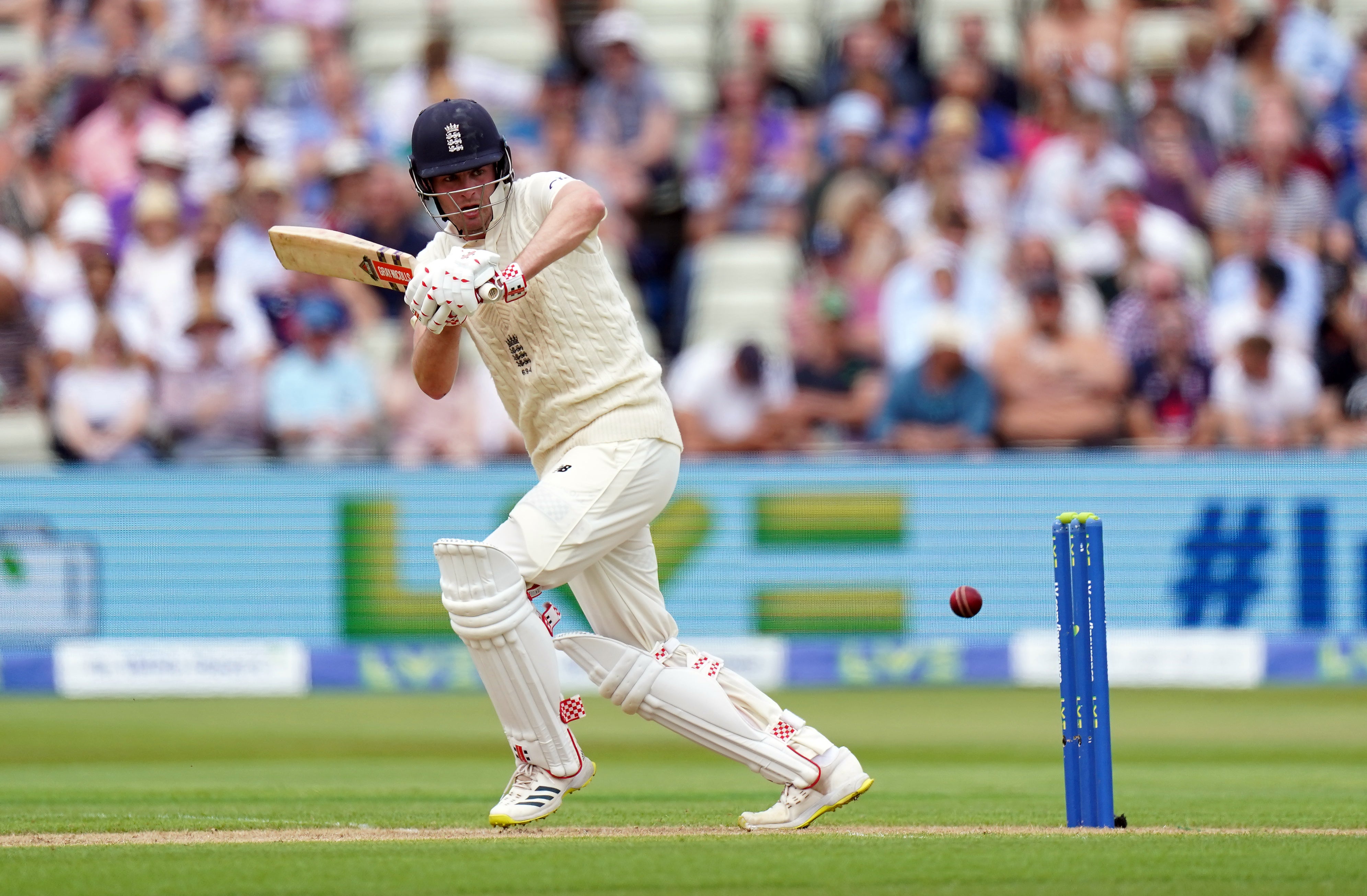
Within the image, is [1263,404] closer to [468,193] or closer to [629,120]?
[629,120]

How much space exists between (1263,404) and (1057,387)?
113 cm

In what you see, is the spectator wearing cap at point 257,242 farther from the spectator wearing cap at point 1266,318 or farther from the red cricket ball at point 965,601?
the red cricket ball at point 965,601

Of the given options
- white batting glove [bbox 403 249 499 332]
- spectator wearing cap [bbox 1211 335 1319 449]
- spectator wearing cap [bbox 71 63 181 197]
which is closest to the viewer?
white batting glove [bbox 403 249 499 332]

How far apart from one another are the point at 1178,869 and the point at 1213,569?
19.7 feet

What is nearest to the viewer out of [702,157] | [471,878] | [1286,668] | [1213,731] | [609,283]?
[471,878]

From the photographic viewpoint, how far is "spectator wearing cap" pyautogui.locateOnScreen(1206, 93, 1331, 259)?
1160cm

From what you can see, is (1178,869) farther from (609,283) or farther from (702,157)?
(702,157)

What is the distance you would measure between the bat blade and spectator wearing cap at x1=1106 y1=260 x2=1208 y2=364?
6325 millimetres

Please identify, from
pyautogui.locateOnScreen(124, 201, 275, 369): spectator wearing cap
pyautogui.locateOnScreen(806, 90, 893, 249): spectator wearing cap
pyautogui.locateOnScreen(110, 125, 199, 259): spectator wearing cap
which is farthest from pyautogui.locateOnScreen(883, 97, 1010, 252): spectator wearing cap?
pyautogui.locateOnScreen(110, 125, 199, 259): spectator wearing cap

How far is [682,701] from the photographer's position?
491 centimetres

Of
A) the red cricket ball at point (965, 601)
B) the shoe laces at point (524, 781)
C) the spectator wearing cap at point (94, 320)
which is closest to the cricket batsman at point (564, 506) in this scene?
the shoe laces at point (524, 781)

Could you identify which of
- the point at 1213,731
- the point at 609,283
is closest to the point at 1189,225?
the point at 1213,731

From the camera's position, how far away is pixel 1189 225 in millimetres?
11773

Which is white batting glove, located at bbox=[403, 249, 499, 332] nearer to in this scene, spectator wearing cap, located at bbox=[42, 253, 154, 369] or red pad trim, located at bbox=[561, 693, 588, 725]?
red pad trim, located at bbox=[561, 693, 588, 725]
